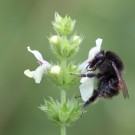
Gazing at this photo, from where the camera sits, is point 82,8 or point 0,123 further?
point 82,8

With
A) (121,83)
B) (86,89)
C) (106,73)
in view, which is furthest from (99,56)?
(86,89)

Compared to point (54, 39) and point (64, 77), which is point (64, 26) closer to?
point (54, 39)

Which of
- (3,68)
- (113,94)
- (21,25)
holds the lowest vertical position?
(113,94)

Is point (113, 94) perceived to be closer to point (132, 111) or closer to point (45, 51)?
point (132, 111)

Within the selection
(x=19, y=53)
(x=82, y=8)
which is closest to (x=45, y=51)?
(x=19, y=53)

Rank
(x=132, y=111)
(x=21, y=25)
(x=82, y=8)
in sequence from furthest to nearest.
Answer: (x=82, y=8) → (x=21, y=25) → (x=132, y=111)

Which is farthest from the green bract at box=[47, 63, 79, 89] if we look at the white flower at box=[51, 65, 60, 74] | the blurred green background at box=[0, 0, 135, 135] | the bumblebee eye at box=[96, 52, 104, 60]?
the blurred green background at box=[0, 0, 135, 135]

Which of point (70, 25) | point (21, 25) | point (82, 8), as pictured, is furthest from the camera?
point (82, 8)

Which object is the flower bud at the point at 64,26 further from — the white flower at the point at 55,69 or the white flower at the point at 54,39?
the white flower at the point at 55,69

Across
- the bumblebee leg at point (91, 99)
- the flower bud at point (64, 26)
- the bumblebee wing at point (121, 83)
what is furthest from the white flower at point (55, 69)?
the bumblebee wing at point (121, 83)
